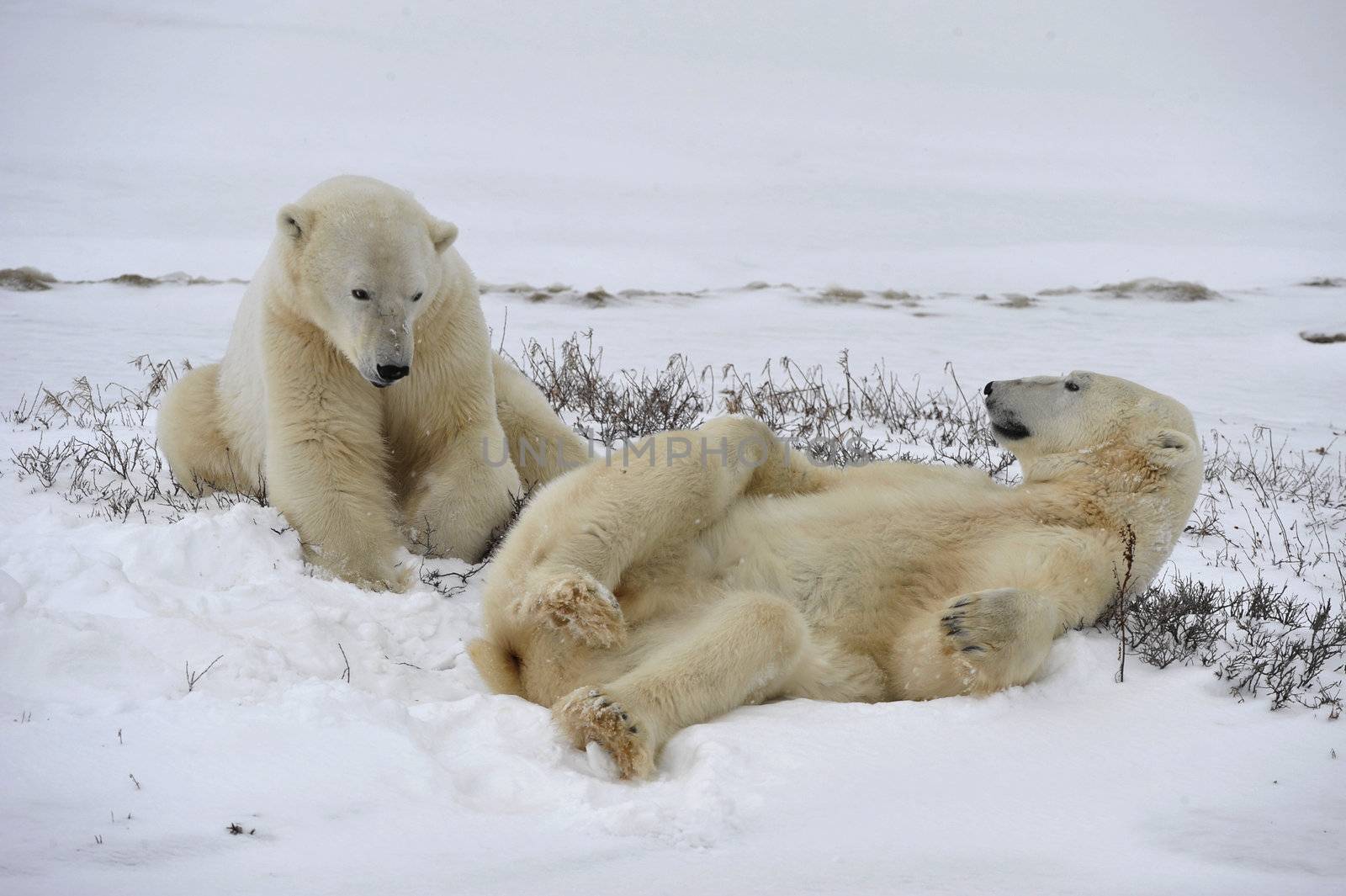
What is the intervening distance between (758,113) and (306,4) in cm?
2971

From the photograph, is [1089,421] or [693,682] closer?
[693,682]

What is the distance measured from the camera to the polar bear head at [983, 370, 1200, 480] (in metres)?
3.54

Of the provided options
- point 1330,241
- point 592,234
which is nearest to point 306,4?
point 592,234

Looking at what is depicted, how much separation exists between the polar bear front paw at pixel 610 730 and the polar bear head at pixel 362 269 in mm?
1680

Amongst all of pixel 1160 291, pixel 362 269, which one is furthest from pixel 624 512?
pixel 1160 291

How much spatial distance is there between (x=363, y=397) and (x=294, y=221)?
71 centimetres

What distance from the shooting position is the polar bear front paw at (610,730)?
250cm

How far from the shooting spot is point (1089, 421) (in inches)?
146

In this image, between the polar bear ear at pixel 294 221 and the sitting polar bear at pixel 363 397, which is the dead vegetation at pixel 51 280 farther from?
the polar bear ear at pixel 294 221

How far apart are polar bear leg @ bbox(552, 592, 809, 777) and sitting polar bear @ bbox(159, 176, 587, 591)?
1.53m

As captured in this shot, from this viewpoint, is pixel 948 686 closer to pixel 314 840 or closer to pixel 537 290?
pixel 314 840

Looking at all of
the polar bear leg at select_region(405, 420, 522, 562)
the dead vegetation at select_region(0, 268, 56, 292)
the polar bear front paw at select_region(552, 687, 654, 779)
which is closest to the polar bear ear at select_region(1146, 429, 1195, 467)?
the polar bear front paw at select_region(552, 687, 654, 779)

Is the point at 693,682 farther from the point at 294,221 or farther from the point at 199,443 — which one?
the point at 199,443

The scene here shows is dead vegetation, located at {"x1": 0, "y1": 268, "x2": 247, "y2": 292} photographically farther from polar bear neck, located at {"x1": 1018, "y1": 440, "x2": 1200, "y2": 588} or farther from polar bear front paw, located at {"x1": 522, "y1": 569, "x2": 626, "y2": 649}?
polar bear neck, located at {"x1": 1018, "y1": 440, "x2": 1200, "y2": 588}
